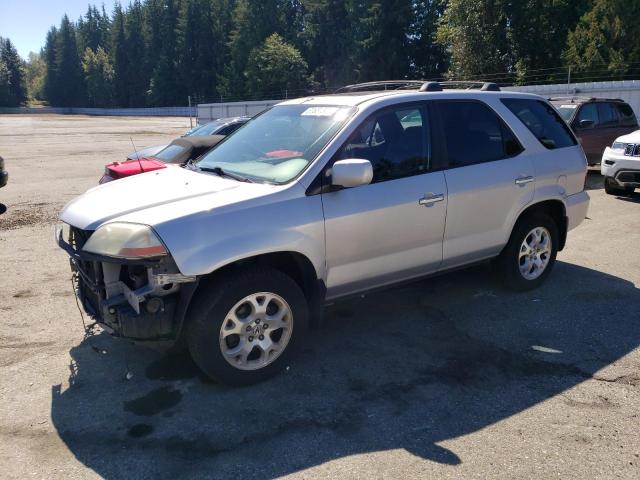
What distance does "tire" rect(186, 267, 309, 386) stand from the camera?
357 cm

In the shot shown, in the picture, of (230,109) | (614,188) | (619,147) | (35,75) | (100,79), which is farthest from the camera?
(35,75)

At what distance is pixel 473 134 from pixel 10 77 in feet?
434

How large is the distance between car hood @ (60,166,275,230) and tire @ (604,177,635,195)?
28.6 ft

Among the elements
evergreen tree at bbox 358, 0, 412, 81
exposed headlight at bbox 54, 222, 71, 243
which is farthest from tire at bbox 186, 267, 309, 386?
evergreen tree at bbox 358, 0, 412, 81

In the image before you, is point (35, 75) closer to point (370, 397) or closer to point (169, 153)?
point (169, 153)

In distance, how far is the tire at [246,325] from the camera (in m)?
3.57

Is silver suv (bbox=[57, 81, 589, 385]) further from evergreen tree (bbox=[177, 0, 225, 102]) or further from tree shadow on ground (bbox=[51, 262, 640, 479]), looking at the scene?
evergreen tree (bbox=[177, 0, 225, 102])

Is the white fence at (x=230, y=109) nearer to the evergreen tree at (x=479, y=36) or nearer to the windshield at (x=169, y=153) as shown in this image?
the evergreen tree at (x=479, y=36)

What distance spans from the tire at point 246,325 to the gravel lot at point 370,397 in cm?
16

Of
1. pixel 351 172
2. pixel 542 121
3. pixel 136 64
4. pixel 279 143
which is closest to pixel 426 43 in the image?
pixel 542 121

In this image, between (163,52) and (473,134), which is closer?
(473,134)

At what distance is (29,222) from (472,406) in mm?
7710

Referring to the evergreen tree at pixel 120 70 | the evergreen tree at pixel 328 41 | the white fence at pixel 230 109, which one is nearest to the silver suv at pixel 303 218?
the white fence at pixel 230 109

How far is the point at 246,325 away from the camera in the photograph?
3.75 metres
